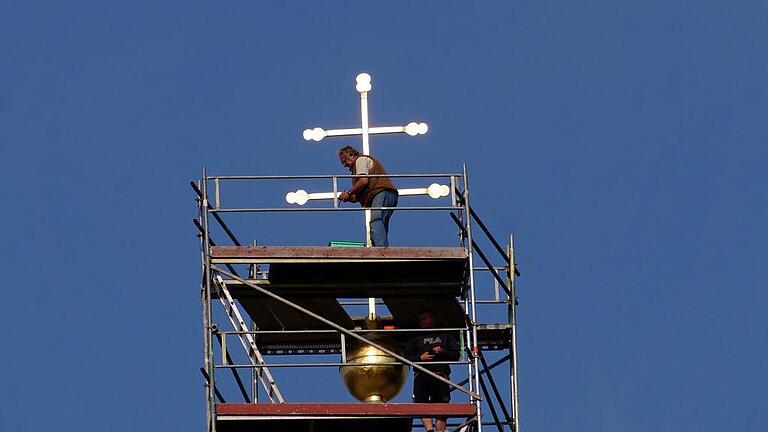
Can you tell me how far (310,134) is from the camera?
53.7 m

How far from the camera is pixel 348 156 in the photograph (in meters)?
51.9

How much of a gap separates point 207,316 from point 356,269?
91.8 inches

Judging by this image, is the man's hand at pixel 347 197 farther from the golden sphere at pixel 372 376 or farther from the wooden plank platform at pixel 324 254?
the golden sphere at pixel 372 376

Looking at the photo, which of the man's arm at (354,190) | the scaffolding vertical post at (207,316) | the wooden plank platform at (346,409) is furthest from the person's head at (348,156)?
the wooden plank platform at (346,409)

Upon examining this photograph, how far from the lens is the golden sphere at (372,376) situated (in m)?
50.3

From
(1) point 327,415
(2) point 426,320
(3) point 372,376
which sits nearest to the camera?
(1) point 327,415

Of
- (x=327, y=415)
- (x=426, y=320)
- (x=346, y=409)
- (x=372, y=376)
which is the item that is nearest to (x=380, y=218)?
(x=426, y=320)

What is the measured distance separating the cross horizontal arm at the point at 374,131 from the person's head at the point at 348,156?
5.78 feet

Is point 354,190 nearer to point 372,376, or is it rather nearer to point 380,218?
point 380,218

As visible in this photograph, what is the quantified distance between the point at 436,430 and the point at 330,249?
2.92 meters

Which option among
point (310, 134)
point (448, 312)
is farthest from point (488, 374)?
point (310, 134)

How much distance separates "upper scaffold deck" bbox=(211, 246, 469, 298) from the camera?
50.1 m

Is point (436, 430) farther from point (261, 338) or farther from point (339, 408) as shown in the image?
point (261, 338)

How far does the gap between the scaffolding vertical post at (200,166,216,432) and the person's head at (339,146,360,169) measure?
2.24m
